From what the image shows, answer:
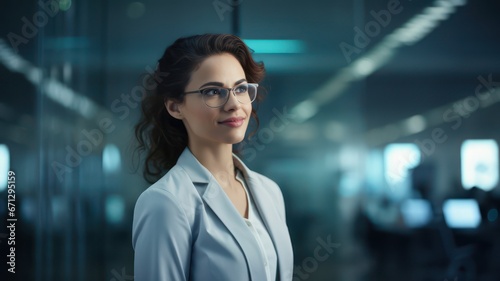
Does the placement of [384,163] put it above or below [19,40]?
below

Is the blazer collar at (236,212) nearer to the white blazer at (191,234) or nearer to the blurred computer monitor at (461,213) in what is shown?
the white blazer at (191,234)

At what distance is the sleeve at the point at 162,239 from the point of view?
135 centimetres

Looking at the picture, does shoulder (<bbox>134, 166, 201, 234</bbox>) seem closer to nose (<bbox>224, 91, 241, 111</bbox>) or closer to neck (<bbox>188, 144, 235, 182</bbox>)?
neck (<bbox>188, 144, 235, 182</bbox>)

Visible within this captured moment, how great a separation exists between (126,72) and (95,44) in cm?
36

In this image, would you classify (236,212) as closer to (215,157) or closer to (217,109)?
(215,157)

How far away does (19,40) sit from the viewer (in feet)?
14.1

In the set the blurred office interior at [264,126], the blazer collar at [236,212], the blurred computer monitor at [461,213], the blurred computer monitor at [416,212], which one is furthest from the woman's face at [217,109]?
the blurred computer monitor at [461,213]

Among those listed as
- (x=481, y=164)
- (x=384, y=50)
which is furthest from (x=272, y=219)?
(x=481, y=164)

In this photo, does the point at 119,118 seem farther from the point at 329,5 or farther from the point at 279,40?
the point at 329,5

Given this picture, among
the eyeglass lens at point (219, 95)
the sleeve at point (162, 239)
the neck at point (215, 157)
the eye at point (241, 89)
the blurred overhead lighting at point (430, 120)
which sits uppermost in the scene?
the blurred overhead lighting at point (430, 120)

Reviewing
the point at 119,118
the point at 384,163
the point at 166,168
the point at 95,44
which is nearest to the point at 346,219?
the point at 384,163

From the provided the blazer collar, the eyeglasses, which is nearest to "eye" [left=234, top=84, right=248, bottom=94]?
the eyeglasses

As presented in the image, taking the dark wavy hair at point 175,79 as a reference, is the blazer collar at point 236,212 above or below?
below

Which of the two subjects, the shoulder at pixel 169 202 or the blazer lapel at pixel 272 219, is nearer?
the shoulder at pixel 169 202
